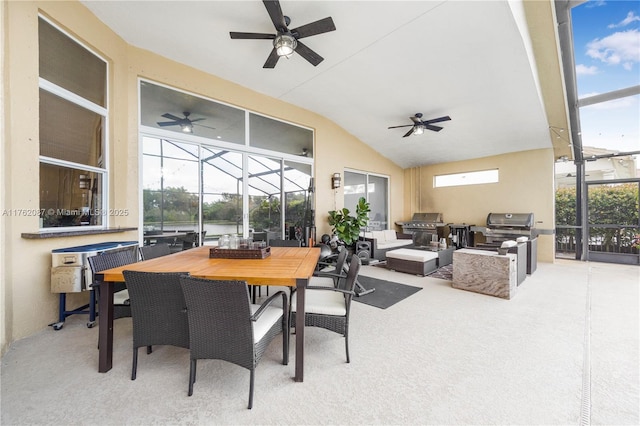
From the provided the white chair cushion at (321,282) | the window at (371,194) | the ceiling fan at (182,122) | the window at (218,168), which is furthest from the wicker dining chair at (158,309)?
the window at (371,194)

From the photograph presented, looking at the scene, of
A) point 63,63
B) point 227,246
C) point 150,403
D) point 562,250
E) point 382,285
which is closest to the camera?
point 150,403

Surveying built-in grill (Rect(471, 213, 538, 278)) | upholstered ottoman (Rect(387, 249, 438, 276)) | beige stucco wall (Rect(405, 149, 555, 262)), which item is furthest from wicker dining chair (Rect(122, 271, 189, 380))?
beige stucco wall (Rect(405, 149, 555, 262))

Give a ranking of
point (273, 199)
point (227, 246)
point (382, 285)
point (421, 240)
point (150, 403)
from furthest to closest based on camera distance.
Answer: point (421, 240) → point (273, 199) → point (382, 285) → point (227, 246) → point (150, 403)

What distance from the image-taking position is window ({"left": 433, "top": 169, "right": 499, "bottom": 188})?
7.00m

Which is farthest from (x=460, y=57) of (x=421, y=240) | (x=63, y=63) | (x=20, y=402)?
(x=20, y=402)

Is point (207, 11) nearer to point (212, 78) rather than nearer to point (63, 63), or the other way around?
point (212, 78)

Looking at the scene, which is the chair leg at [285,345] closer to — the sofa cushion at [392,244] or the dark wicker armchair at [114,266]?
the dark wicker armchair at [114,266]

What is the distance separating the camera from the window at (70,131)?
8.77 feet

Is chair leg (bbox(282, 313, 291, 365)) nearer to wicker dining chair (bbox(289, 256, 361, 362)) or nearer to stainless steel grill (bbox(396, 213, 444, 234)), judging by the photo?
wicker dining chair (bbox(289, 256, 361, 362))

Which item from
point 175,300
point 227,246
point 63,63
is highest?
point 63,63

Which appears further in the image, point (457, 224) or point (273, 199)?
point (457, 224)

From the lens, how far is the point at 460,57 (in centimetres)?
377

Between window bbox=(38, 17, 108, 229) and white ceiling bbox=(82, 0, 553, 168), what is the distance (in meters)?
0.65

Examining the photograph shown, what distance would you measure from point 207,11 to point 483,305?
5.09 m
